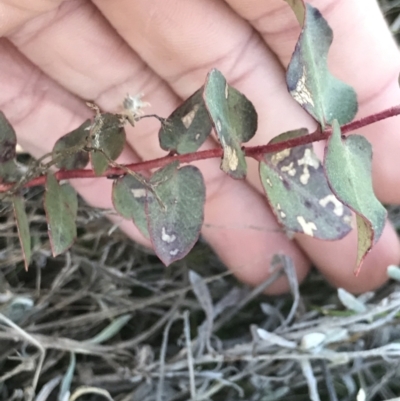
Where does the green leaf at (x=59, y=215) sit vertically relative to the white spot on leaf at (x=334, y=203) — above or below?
above

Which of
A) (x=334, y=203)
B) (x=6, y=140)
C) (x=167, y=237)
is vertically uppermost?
(x=6, y=140)

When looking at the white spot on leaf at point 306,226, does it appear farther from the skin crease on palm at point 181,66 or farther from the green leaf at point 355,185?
the skin crease on palm at point 181,66

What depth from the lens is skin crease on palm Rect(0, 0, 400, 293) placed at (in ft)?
2.06

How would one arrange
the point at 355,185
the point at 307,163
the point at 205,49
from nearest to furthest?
the point at 355,185
the point at 307,163
the point at 205,49

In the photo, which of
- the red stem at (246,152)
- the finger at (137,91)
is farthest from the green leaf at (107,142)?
the finger at (137,91)

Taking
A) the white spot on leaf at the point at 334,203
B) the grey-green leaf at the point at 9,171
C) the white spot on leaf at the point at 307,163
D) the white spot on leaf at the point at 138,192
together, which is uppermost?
the grey-green leaf at the point at 9,171

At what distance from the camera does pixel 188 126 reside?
470mm

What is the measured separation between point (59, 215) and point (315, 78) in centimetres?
27

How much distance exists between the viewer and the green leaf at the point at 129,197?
1.63ft

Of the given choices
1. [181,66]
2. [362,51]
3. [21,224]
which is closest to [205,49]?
[181,66]

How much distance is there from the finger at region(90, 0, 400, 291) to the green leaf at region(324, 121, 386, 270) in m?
0.29

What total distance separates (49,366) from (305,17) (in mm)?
543

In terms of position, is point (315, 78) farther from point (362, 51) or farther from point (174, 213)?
point (362, 51)

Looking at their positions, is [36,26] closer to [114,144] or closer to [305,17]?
[114,144]
